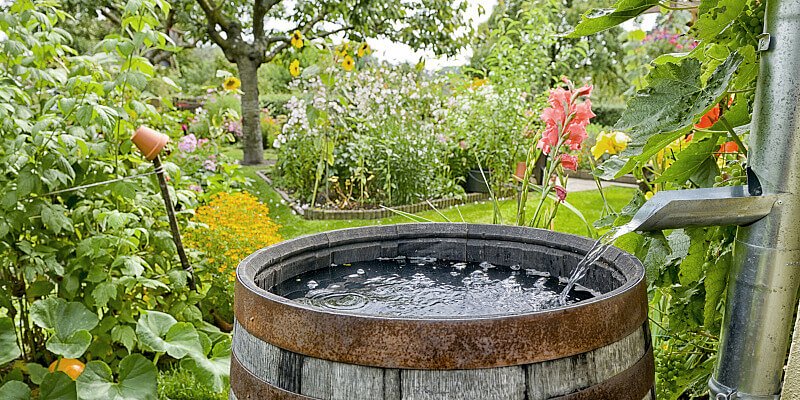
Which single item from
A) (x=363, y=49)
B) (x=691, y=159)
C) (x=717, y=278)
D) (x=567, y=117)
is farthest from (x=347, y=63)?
(x=717, y=278)

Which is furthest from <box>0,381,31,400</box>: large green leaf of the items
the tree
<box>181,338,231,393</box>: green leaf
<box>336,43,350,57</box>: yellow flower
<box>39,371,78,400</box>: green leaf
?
the tree

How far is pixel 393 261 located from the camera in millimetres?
1442

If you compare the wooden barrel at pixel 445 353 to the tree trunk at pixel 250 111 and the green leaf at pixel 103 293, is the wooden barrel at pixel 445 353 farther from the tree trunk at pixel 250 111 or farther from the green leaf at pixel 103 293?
the tree trunk at pixel 250 111

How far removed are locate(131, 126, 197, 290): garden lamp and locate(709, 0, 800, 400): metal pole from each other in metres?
1.79

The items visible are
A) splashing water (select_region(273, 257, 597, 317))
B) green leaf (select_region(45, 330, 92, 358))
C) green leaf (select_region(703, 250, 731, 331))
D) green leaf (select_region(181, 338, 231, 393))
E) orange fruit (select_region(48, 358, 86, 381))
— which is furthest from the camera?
orange fruit (select_region(48, 358, 86, 381))

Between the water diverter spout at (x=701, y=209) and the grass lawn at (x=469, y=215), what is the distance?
3.57 meters

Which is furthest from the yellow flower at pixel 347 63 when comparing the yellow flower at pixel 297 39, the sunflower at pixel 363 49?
the yellow flower at pixel 297 39

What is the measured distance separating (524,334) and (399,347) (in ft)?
0.51

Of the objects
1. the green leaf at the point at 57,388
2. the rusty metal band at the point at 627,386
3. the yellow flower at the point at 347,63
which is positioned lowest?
the green leaf at the point at 57,388

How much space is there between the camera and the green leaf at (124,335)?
2.14 m

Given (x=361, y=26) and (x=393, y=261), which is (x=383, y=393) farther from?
(x=361, y=26)

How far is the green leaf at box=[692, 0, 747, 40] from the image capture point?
0.90 meters

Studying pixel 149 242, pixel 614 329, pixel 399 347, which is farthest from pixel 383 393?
pixel 149 242

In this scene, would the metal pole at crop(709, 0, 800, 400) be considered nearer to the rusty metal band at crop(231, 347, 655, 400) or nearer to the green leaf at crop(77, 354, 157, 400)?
the rusty metal band at crop(231, 347, 655, 400)
